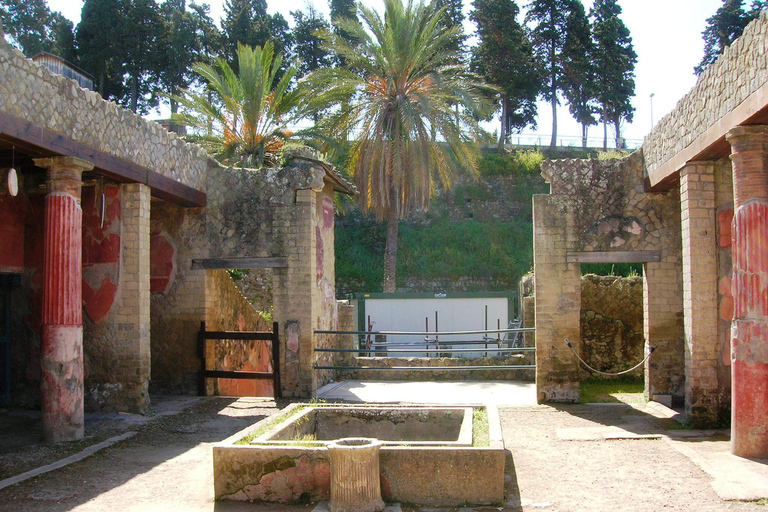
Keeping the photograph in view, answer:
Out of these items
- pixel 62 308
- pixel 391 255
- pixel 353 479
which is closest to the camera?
pixel 353 479

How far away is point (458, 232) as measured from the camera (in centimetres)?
3030

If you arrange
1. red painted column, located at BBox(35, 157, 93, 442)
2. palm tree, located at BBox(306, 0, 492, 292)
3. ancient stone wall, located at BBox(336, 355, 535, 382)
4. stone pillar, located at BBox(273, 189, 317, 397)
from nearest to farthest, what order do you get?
red painted column, located at BBox(35, 157, 93, 442), stone pillar, located at BBox(273, 189, 317, 397), ancient stone wall, located at BBox(336, 355, 535, 382), palm tree, located at BBox(306, 0, 492, 292)

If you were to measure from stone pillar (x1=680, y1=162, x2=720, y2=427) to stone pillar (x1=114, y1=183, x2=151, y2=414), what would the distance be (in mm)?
7719

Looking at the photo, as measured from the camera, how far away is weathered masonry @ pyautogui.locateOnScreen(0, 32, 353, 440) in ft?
27.7

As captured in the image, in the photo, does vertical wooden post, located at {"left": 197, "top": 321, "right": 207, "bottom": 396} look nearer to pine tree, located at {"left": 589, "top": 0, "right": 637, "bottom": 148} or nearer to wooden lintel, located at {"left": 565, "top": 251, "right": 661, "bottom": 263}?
wooden lintel, located at {"left": 565, "top": 251, "right": 661, "bottom": 263}

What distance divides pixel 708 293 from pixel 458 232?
21.3 m

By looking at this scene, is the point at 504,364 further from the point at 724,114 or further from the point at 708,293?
the point at 724,114

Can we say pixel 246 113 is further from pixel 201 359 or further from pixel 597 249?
pixel 597 249

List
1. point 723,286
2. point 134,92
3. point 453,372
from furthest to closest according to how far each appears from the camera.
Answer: point 134,92 < point 453,372 < point 723,286

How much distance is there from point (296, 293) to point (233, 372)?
175cm

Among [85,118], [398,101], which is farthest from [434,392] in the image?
[398,101]

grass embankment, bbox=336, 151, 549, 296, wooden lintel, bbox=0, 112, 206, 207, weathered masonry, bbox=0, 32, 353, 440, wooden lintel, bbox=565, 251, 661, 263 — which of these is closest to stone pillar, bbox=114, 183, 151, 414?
weathered masonry, bbox=0, 32, 353, 440

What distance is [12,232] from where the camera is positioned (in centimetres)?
1030

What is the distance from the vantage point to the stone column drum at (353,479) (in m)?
5.64
